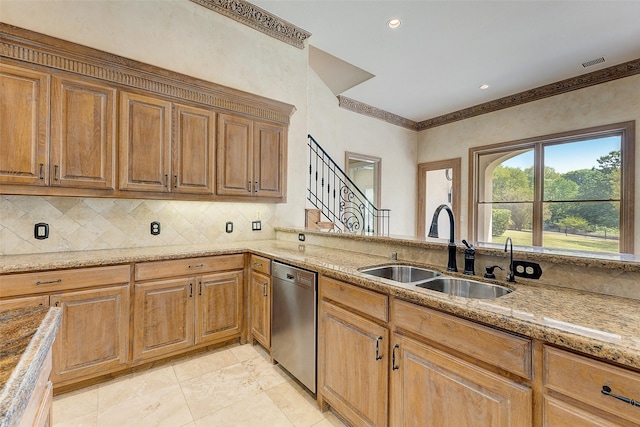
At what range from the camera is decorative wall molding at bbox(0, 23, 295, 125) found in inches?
80.6

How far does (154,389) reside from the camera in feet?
7.29

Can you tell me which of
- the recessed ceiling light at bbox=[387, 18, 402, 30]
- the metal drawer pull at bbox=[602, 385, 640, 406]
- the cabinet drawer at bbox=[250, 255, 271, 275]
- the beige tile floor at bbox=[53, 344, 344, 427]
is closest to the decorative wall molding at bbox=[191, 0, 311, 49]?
the recessed ceiling light at bbox=[387, 18, 402, 30]

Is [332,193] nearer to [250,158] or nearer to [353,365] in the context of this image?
[250,158]

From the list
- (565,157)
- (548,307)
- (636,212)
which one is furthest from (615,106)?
(548,307)

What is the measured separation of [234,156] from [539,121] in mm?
5166

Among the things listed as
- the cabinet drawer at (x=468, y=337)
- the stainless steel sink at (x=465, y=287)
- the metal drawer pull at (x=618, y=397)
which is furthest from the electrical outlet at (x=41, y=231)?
the metal drawer pull at (x=618, y=397)

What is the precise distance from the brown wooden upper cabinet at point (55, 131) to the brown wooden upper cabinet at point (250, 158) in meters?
0.93

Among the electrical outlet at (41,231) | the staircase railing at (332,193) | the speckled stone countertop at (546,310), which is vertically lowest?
the speckled stone countertop at (546,310)

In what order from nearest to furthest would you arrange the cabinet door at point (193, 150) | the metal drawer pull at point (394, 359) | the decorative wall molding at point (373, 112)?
the metal drawer pull at point (394, 359)
the cabinet door at point (193, 150)
the decorative wall molding at point (373, 112)

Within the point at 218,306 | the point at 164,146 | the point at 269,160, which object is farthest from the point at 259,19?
the point at 218,306

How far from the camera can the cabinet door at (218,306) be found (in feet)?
8.64

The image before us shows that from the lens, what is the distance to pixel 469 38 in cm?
371

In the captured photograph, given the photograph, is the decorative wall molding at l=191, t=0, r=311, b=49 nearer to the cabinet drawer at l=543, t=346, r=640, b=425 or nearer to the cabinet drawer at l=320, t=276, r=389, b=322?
the cabinet drawer at l=320, t=276, r=389, b=322

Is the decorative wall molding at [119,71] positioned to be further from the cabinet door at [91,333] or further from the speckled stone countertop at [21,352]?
the speckled stone countertop at [21,352]
